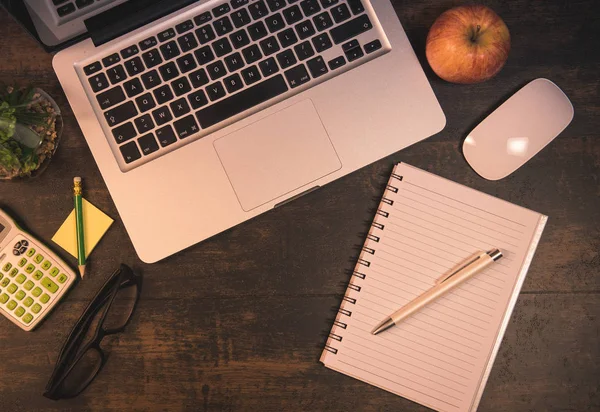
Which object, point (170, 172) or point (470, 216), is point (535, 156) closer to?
point (470, 216)

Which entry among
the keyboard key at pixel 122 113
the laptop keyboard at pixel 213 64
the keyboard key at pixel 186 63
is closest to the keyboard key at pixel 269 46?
the laptop keyboard at pixel 213 64

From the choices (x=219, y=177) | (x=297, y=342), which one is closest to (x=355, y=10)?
(x=219, y=177)

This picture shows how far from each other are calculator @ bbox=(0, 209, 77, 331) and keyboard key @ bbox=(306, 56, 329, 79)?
511mm

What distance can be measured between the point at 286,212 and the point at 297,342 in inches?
8.5

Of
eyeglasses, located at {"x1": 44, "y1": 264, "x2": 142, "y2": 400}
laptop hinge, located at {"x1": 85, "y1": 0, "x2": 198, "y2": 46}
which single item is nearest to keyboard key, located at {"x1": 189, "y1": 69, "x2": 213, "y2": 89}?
laptop hinge, located at {"x1": 85, "y1": 0, "x2": 198, "y2": 46}

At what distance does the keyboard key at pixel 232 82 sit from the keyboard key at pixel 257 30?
67mm

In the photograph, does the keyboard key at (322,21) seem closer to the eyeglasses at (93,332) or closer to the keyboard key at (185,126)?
the keyboard key at (185,126)

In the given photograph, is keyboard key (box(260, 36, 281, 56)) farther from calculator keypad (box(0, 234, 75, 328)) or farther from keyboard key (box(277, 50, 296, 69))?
calculator keypad (box(0, 234, 75, 328))

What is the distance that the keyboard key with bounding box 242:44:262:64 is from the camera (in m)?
0.72

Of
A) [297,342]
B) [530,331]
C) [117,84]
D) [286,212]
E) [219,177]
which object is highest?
[117,84]

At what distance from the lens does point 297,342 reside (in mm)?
778

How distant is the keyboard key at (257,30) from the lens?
73cm

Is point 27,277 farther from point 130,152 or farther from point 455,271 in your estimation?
point 455,271

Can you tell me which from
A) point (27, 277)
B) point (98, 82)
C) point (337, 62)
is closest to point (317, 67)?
point (337, 62)
